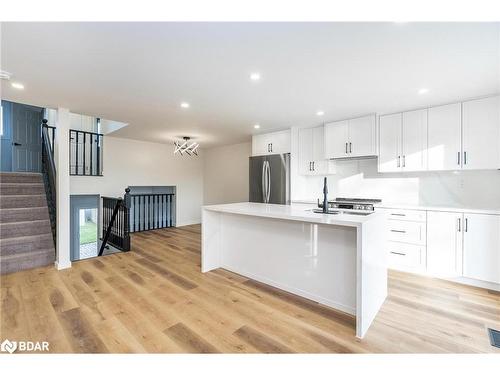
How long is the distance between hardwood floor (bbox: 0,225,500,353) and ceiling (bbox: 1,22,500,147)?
7.39 feet

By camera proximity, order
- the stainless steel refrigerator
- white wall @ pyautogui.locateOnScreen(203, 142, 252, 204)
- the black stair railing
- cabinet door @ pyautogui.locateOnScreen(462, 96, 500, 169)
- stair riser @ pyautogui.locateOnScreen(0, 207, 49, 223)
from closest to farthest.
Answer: cabinet door @ pyautogui.locateOnScreen(462, 96, 500, 169) < stair riser @ pyautogui.locateOnScreen(0, 207, 49, 223) < the black stair railing < the stainless steel refrigerator < white wall @ pyautogui.locateOnScreen(203, 142, 252, 204)

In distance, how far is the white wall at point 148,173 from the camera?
5469 mm

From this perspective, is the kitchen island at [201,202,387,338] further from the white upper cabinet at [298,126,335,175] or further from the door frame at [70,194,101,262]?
the door frame at [70,194,101,262]

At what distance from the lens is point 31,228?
3.59 metres

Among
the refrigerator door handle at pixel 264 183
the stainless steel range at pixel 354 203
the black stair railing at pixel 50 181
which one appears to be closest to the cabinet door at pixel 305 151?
the refrigerator door handle at pixel 264 183

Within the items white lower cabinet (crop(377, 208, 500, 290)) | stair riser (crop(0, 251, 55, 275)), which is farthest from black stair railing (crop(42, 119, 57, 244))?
white lower cabinet (crop(377, 208, 500, 290))

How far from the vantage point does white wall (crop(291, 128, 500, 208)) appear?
315cm

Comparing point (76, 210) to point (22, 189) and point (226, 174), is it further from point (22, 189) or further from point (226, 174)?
point (226, 174)

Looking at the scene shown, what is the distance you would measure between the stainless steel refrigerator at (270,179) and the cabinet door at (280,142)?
18cm

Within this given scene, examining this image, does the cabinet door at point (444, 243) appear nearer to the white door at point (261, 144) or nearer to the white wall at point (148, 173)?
the white door at point (261, 144)

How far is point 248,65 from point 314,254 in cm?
192

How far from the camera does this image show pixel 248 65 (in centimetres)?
214
